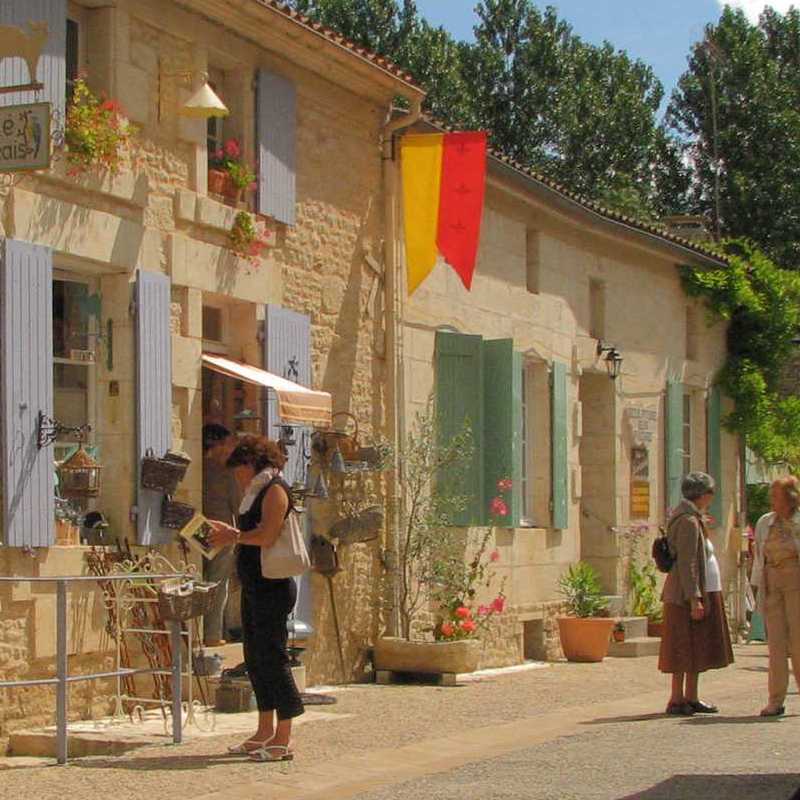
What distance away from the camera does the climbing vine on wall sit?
22.2 metres

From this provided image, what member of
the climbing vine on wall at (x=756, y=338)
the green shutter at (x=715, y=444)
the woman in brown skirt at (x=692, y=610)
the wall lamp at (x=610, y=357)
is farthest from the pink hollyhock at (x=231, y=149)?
the green shutter at (x=715, y=444)

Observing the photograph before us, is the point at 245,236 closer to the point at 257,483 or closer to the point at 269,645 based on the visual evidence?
the point at 257,483

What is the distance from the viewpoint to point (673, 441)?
2075cm

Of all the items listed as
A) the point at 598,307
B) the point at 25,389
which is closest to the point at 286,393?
the point at 25,389

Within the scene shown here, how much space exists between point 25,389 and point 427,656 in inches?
184

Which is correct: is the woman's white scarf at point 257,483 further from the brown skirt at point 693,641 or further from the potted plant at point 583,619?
the potted plant at point 583,619

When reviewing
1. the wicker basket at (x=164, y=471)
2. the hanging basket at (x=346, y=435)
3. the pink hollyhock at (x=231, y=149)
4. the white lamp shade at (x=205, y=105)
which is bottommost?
the wicker basket at (x=164, y=471)

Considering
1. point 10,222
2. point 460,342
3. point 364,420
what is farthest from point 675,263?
point 10,222

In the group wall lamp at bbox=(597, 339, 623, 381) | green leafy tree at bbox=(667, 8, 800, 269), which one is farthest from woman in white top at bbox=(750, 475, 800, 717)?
green leafy tree at bbox=(667, 8, 800, 269)

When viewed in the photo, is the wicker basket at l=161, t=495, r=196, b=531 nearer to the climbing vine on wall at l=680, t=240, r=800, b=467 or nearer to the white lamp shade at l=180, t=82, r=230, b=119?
the white lamp shade at l=180, t=82, r=230, b=119

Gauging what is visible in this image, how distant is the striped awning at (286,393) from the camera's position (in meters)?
12.7

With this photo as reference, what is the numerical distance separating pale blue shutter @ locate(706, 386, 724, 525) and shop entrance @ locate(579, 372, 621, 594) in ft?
8.49

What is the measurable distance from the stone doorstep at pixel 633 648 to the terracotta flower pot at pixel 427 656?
13.3 feet

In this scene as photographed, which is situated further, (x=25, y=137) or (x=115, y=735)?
(x=115, y=735)
